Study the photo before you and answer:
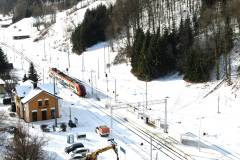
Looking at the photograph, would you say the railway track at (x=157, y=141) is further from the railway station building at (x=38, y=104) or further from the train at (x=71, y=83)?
the train at (x=71, y=83)

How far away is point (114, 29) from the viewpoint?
96.3 m

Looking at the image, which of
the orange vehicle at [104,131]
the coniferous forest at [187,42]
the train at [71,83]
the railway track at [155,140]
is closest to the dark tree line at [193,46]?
the coniferous forest at [187,42]

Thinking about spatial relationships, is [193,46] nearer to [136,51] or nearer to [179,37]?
[179,37]

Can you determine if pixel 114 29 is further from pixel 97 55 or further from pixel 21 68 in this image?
pixel 21 68

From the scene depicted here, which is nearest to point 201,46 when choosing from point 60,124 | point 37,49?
point 60,124

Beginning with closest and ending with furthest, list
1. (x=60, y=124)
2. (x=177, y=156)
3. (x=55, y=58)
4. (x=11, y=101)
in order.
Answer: (x=177, y=156), (x=60, y=124), (x=11, y=101), (x=55, y=58)

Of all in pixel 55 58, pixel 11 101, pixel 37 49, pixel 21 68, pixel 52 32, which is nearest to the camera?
pixel 11 101

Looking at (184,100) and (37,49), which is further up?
(37,49)

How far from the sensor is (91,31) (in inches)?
4055

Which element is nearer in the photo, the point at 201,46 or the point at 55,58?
the point at 201,46

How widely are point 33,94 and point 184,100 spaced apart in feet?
69.5

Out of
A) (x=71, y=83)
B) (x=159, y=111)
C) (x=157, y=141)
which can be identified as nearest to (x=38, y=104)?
(x=71, y=83)

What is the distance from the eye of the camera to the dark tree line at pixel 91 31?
102 metres

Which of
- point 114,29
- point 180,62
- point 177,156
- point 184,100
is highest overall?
point 114,29
